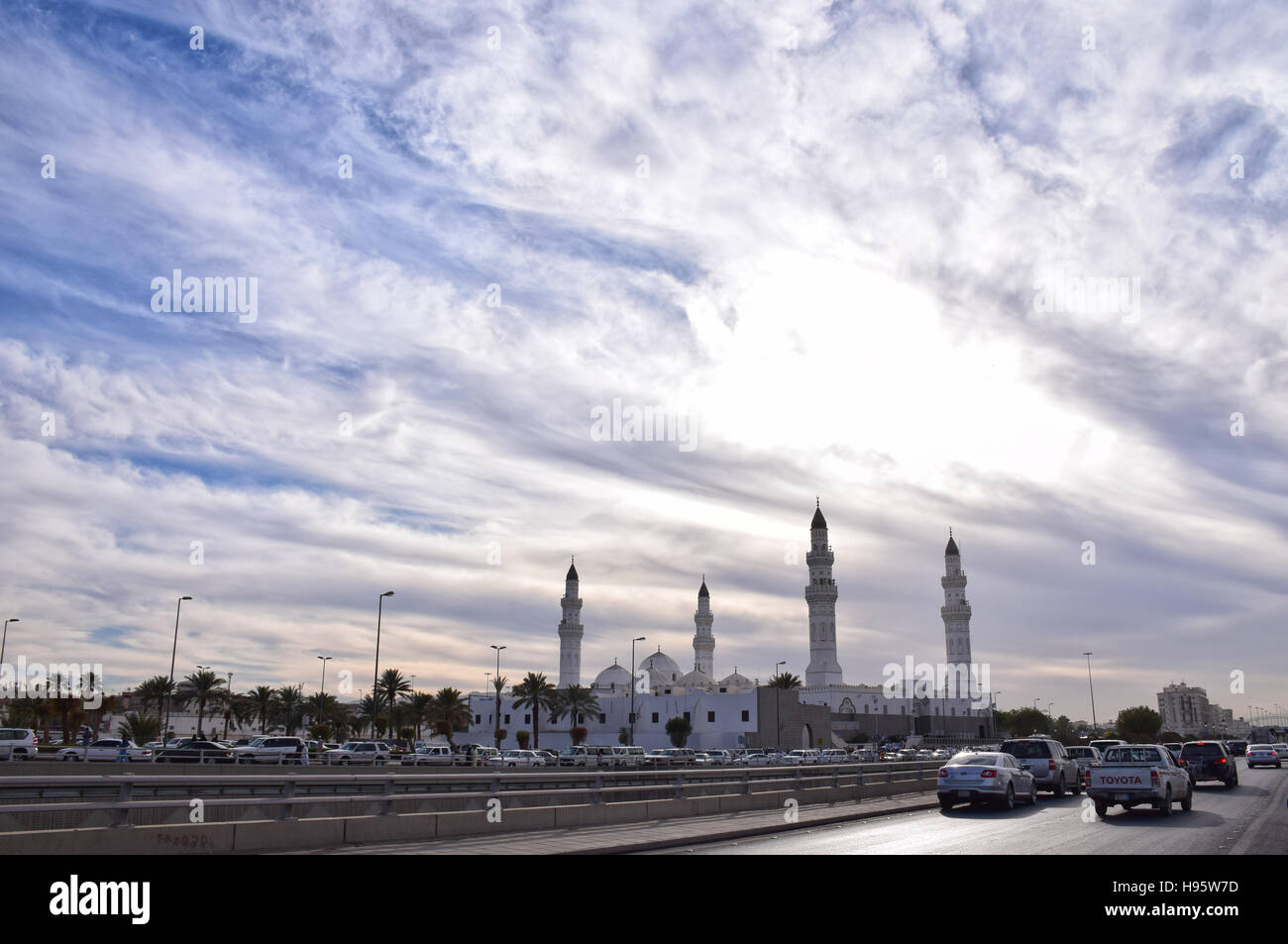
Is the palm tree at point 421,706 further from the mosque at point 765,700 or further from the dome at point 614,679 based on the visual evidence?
the dome at point 614,679

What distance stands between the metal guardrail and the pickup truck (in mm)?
7592

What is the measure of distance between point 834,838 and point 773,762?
151ft

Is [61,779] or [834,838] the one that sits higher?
[61,779]

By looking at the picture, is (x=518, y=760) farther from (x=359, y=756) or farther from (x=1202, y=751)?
(x=1202, y=751)

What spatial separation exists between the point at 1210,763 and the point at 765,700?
6537 cm

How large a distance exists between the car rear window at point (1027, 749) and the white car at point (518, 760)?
106 ft

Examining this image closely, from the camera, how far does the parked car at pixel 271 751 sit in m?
47.8

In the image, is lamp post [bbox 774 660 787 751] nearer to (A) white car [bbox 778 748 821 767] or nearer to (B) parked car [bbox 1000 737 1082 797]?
(A) white car [bbox 778 748 821 767]

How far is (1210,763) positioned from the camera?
34906 millimetres

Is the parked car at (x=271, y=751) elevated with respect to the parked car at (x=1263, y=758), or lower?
elevated

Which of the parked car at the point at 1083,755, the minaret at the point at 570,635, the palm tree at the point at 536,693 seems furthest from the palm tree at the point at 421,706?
the parked car at the point at 1083,755
